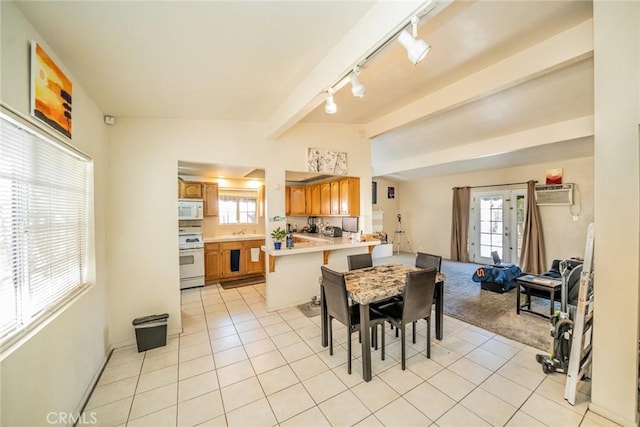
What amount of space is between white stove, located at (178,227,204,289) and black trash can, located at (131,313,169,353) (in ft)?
6.29

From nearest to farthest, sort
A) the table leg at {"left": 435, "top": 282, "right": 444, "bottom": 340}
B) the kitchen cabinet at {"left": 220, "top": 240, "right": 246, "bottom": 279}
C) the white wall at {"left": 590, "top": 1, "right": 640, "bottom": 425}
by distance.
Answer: the white wall at {"left": 590, "top": 1, "right": 640, "bottom": 425}
the table leg at {"left": 435, "top": 282, "right": 444, "bottom": 340}
the kitchen cabinet at {"left": 220, "top": 240, "right": 246, "bottom": 279}

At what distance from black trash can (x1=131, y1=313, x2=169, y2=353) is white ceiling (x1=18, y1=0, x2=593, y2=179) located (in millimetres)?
2233

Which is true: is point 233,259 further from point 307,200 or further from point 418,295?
point 418,295

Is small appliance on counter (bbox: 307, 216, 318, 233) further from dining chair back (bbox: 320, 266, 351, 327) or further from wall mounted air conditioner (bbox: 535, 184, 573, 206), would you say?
wall mounted air conditioner (bbox: 535, 184, 573, 206)

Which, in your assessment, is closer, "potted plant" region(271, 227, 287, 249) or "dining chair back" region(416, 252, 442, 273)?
"dining chair back" region(416, 252, 442, 273)

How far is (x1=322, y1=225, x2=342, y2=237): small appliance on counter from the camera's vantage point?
198 inches

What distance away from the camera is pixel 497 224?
236 inches

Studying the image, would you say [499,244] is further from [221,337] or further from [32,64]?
[32,64]

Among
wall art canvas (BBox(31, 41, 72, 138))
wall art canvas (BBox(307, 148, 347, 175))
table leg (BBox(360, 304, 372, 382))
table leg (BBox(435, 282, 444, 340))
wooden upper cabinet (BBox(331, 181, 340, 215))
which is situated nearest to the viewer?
wall art canvas (BBox(31, 41, 72, 138))

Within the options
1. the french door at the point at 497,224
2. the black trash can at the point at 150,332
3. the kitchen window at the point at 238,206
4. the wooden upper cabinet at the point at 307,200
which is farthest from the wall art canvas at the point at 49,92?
the french door at the point at 497,224

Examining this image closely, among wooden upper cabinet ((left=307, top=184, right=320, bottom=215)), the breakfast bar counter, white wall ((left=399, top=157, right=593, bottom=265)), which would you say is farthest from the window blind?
white wall ((left=399, top=157, right=593, bottom=265))

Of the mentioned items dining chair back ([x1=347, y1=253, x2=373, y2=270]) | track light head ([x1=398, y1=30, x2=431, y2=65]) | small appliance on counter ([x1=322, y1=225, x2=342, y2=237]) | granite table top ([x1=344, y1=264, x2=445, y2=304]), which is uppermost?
track light head ([x1=398, y1=30, x2=431, y2=65])

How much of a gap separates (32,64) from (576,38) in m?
3.88

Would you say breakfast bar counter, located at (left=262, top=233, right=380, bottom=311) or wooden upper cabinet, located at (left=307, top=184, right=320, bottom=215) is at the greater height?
wooden upper cabinet, located at (left=307, top=184, right=320, bottom=215)
